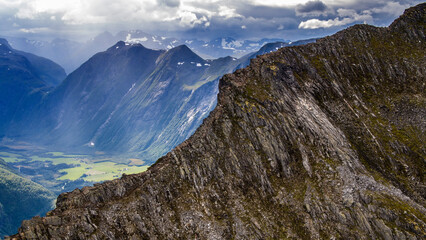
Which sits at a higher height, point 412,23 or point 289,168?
point 412,23

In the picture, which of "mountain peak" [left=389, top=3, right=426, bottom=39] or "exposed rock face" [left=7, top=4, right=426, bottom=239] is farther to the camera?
"mountain peak" [left=389, top=3, right=426, bottom=39]

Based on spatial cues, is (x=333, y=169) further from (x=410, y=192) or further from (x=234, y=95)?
(x=234, y=95)

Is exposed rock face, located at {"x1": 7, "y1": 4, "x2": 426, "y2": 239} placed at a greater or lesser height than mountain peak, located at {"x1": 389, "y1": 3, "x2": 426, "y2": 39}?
lesser

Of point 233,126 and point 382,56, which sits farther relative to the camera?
point 382,56

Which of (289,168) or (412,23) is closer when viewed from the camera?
(289,168)

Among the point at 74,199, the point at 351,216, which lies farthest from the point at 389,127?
the point at 74,199

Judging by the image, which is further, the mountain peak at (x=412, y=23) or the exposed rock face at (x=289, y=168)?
the mountain peak at (x=412, y=23)

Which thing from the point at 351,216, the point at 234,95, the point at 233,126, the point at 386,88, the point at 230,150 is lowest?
the point at 351,216

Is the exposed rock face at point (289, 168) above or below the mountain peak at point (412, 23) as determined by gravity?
below
